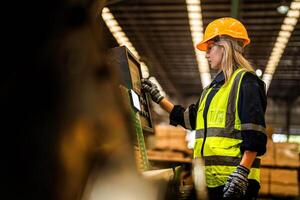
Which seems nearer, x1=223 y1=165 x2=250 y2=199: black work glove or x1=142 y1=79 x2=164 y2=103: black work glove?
x1=223 y1=165 x2=250 y2=199: black work glove

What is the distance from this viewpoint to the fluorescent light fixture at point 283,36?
962 cm

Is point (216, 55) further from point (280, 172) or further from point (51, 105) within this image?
point (280, 172)

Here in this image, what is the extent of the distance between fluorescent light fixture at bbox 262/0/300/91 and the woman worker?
22.7 ft

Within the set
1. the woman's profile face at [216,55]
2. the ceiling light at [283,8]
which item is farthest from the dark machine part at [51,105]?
the ceiling light at [283,8]

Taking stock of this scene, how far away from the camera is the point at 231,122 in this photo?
263 cm

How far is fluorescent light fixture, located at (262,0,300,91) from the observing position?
9619mm

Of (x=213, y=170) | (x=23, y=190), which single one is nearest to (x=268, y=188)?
(x=213, y=170)

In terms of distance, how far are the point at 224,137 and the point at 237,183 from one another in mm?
323

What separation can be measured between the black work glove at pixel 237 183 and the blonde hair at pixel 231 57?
61 centimetres

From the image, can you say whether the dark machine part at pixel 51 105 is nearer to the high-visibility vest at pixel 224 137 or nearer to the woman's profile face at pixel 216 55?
the high-visibility vest at pixel 224 137

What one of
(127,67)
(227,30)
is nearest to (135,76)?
(127,67)

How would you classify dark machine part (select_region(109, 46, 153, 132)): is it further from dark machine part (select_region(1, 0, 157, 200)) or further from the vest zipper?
dark machine part (select_region(1, 0, 157, 200))

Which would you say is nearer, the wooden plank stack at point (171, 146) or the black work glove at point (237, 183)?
the black work glove at point (237, 183)

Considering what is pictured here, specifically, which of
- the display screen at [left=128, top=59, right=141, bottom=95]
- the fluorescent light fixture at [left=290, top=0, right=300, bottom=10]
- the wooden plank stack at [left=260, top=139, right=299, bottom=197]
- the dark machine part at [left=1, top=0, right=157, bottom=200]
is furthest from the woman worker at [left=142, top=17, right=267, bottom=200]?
the fluorescent light fixture at [left=290, top=0, right=300, bottom=10]
